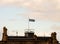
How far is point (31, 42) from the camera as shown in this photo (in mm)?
91688

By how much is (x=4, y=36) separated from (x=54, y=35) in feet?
53.7

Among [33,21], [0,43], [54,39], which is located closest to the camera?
[0,43]

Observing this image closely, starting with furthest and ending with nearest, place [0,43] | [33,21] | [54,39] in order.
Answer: [33,21], [54,39], [0,43]

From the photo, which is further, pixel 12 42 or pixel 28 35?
pixel 28 35

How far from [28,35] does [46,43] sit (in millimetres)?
13624

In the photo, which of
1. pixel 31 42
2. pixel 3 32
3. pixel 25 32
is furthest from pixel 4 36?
pixel 25 32

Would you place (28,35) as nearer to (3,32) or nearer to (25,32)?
(25,32)

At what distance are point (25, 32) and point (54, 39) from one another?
609 inches

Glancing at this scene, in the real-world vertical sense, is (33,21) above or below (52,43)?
above

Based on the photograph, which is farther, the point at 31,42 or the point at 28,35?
the point at 28,35

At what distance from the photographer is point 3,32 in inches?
3597

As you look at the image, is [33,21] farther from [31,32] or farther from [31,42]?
[31,42]

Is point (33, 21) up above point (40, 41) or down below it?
above

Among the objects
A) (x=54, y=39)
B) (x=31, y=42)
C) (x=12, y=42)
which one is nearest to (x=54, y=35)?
(x=54, y=39)
